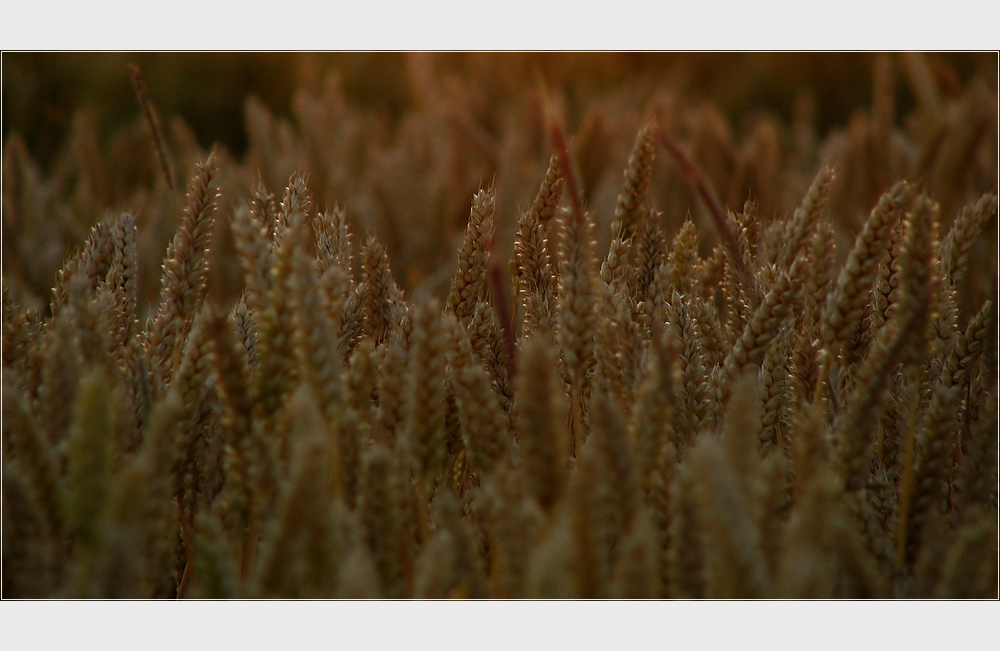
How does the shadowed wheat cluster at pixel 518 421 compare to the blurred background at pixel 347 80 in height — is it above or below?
below

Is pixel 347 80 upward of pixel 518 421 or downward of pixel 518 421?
upward

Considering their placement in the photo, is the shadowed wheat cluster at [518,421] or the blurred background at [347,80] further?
the blurred background at [347,80]

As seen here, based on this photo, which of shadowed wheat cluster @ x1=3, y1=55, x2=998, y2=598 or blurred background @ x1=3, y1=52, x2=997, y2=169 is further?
blurred background @ x1=3, y1=52, x2=997, y2=169

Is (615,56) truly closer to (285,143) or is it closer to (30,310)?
(285,143)

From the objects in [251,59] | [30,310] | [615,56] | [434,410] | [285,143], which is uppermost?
[615,56]

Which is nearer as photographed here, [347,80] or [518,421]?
[518,421]

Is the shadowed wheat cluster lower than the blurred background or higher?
lower

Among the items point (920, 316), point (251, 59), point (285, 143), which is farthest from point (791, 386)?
point (251, 59)

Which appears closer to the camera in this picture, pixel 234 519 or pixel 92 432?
pixel 92 432
